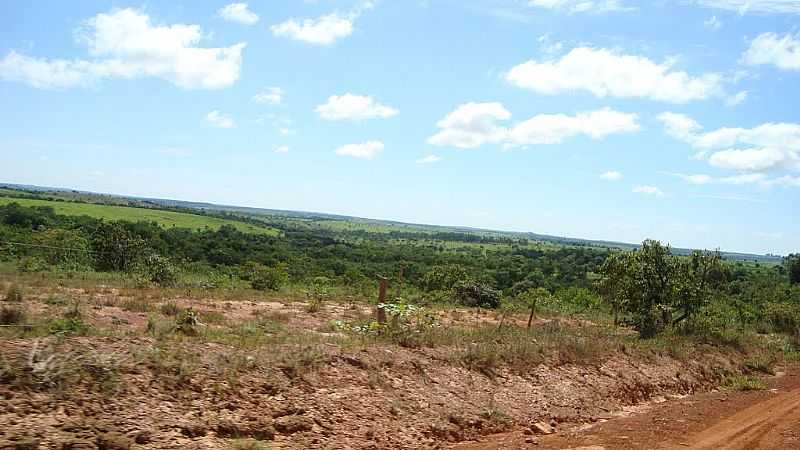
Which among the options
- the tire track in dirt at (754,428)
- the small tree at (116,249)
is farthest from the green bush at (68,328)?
the small tree at (116,249)

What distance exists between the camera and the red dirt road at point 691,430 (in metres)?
9.25

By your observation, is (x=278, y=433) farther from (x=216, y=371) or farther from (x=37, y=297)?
(x=37, y=297)

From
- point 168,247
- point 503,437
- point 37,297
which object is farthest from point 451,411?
point 168,247

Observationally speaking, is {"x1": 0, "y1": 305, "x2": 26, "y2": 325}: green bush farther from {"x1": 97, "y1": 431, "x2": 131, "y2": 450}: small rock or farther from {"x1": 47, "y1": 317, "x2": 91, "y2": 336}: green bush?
{"x1": 97, "y1": 431, "x2": 131, "y2": 450}: small rock

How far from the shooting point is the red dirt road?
925cm

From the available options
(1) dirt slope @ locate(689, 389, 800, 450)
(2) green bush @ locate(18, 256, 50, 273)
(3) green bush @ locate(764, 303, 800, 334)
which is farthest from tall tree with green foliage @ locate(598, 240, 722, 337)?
(2) green bush @ locate(18, 256, 50, 273)

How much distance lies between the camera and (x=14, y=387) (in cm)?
673

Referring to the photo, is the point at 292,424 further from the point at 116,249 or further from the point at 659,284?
the point at 116,249

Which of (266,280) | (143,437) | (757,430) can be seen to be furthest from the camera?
(266,280)

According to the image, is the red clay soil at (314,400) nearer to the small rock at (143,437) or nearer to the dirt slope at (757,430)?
the small rock at (143,437)

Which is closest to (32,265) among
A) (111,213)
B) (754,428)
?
(754,428)

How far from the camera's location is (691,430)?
10.4 meters

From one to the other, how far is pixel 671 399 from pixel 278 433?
32.0ft

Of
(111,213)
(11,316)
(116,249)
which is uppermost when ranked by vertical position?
(11,316)
